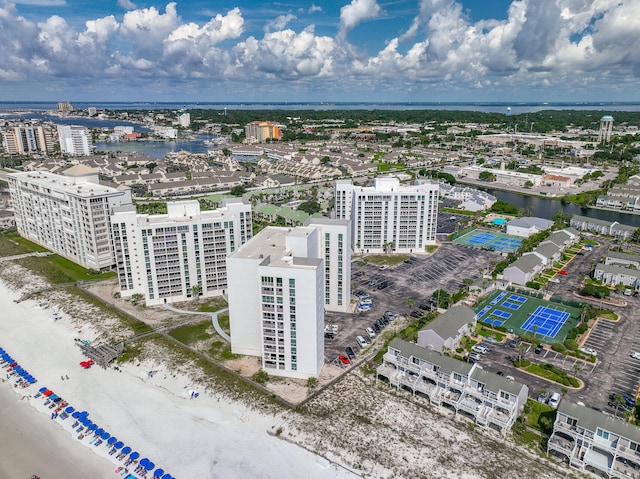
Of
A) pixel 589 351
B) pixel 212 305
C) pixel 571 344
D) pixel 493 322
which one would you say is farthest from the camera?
pixel 212 305

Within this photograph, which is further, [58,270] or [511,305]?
[58,270]

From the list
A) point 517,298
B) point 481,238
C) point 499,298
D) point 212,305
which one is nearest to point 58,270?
point 212,305

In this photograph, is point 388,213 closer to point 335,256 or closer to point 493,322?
point 335,256

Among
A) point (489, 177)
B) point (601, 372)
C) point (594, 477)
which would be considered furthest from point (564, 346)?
point (489, 177)

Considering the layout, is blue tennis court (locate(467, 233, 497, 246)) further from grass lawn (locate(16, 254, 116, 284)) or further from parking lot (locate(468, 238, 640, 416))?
grass lawn (locate(16, 254, 116, 284))

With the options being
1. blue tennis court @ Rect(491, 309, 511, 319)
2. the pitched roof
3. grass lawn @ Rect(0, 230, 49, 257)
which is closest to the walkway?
the pitched roof

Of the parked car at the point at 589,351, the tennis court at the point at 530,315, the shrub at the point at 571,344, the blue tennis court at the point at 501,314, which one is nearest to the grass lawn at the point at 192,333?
the tennis court at the point at 530,315
